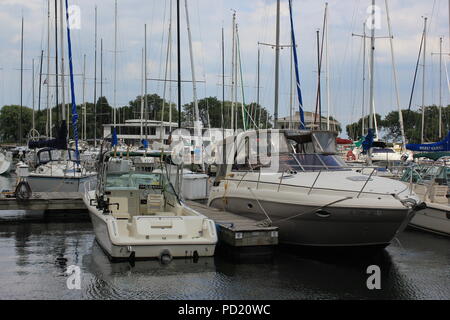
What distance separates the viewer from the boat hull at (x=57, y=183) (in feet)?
83.2

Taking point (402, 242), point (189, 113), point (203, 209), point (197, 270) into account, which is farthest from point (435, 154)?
point (189, 113)

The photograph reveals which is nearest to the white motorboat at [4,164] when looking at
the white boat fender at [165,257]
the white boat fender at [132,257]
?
the white boat fender at [132,257]

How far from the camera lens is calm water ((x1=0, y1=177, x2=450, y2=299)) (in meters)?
10.4

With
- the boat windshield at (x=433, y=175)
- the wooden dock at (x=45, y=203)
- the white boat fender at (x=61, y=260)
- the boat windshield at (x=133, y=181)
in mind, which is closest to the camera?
the white boat fender at (x=61, y=260)

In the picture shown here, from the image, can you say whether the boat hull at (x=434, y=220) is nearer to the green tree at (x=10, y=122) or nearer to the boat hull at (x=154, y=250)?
the boat hull at (x=154, y=250)

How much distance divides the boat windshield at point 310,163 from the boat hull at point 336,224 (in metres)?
1.43

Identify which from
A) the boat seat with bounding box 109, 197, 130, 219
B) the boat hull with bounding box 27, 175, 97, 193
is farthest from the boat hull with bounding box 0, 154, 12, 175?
the boat seat with bounding box 109, 197, 130, 219

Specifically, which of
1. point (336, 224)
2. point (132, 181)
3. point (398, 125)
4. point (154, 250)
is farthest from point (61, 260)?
point (398, 125)

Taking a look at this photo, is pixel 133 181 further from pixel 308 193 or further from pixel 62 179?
pixel 62 179

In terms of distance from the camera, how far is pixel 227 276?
1164 centimetres

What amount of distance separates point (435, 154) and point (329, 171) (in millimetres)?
8117

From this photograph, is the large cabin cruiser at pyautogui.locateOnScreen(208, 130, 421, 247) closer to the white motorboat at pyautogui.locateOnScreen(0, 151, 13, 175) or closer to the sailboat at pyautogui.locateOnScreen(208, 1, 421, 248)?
the sailboat at pyautogui.locateOnScreen(208, 1, 421, 248)

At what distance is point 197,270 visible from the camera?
11.8m

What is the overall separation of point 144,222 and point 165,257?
991mm
